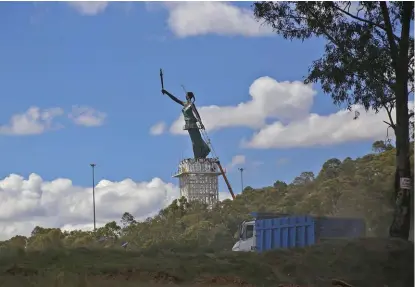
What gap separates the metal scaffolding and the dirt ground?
54653 millimetres

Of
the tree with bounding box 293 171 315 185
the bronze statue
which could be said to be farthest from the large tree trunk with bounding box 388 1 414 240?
the bronze statue

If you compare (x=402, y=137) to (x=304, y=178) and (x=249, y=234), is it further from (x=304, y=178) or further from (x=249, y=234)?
(x=304, y=178)

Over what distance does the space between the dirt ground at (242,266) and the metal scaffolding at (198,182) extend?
54.7m

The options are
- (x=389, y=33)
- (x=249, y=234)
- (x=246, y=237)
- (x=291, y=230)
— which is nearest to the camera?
(x=389, y=33)

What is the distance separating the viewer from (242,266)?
1497cm

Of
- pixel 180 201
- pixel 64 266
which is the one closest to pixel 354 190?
pixel 64 266

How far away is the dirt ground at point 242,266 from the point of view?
13.7m

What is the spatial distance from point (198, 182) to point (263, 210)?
3400cm

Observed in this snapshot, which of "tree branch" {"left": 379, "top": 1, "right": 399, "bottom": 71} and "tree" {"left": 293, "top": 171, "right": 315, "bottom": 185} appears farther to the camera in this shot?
"tree" {"left": 293, "top": 171, "right": 315, "bottom": 185}

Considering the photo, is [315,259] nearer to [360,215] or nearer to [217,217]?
[360,215]

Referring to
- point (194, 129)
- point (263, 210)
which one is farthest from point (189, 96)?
point (263, 210)

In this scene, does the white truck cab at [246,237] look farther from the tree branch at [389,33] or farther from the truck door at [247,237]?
the tree branch at [389,33]

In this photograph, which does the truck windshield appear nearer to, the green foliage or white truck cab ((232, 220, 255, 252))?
white truck cab ((232, 220, 255, 252))

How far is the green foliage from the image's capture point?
2484 centimetres
